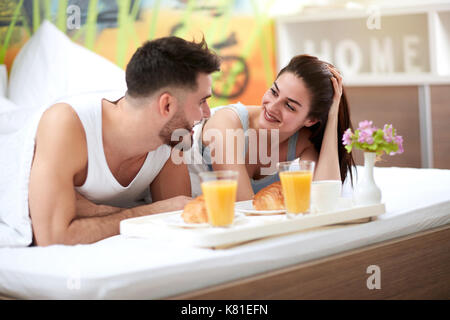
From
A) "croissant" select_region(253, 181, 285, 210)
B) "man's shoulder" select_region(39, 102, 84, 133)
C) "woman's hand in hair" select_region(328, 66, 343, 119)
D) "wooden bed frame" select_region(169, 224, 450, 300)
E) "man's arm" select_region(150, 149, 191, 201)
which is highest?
"woman's hand in hair" select_region(328, 66, 343, 119)

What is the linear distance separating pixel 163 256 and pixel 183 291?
93 millimetres

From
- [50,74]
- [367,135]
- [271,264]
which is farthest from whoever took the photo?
[50,74]

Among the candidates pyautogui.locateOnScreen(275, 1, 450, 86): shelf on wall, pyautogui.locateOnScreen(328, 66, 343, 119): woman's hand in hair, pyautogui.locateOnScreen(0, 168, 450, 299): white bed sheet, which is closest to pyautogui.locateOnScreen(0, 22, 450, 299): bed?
pyautogui.locateOnScreen(0, 168, 450, 299): white bed sheet

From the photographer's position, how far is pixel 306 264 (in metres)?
1.58

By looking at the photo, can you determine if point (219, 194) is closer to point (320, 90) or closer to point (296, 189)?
point (296, 189)

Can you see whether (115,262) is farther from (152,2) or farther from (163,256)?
(152,2)

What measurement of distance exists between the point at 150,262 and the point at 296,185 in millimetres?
416

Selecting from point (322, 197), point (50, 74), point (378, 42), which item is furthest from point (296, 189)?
point (378, 42)

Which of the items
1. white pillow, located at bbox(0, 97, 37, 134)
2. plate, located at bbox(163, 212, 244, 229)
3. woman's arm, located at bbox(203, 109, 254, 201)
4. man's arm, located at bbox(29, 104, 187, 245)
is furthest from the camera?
white pillow, located at bbox(0, 97, 37, 134)

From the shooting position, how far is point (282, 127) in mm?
2250

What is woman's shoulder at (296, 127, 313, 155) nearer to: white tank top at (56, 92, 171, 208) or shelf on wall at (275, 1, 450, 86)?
white tank top at (56, 92, 171, 208)

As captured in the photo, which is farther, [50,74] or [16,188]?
[50,74]

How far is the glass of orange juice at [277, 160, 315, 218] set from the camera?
62.8 inches

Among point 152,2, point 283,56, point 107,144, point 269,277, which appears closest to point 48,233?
point 107,144
